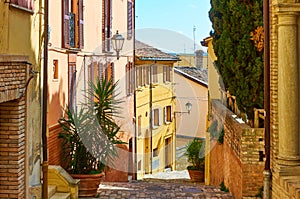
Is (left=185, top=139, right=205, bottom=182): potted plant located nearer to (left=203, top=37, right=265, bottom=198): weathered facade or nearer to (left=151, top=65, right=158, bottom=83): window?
(left=203, top=37, right=265, bottom=198): weathered facade

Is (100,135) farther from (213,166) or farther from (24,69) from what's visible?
(213,166)

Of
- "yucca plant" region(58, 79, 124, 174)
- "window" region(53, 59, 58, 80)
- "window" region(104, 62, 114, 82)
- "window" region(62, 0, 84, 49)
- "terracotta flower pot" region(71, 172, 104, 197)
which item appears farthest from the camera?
"window" region(104, 62, 114, 82)

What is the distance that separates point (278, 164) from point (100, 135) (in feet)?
17.8

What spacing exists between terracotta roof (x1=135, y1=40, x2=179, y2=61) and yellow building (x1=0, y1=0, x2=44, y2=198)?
1841 cm

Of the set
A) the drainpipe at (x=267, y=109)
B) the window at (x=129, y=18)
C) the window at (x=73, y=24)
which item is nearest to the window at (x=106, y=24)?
the window at (x=73, y=24)

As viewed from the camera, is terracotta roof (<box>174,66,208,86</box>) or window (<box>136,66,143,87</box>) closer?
window (<box>136,66,143,87</box>)

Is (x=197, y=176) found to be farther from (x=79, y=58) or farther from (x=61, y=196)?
(x=61, y=196)

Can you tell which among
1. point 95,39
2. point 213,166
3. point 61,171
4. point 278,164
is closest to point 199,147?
point 213,166

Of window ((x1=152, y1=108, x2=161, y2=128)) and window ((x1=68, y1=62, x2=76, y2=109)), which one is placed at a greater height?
window ((x1=68, y1=62, x2=76, y2=109))

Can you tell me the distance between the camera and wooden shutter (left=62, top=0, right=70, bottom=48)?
1220 centimetres

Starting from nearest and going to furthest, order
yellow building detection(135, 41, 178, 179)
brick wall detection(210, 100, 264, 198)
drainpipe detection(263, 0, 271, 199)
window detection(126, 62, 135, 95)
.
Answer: drainpipe detection(263, 0, 271, 199) → brick wall detection(210, 100, 264, 198) → window detection(126, 62, 135, 95) → yellow building detection(135, 41, 178, 179)

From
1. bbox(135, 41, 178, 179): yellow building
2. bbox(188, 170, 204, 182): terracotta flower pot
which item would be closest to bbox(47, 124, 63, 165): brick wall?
bbox(188, 170, 204, 182): terracotta flower pot

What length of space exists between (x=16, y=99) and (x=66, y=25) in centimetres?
561

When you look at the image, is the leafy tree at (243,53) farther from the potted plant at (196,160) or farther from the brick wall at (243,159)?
the potted plant at (196,160)
